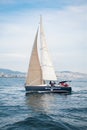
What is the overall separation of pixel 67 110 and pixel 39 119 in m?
8.07

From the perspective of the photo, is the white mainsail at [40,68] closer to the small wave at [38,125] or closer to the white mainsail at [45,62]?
the white mainsail at [45,62]

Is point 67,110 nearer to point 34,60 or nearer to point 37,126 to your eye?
point 37,126

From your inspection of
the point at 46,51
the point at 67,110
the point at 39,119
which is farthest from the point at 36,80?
the point at 39,119

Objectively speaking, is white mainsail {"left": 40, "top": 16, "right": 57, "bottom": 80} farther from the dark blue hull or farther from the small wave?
the small wave

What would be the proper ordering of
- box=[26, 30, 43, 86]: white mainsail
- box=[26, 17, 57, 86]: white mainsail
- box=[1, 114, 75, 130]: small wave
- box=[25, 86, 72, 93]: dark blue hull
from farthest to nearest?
1. box=[26, 17, 57, 86]: white mainsail
2. box=[26, 30, 43, 86]: white mainsail
3. box=[25, 86, 72, 93]: dark blue hull
4. box=[1, 114, 75, 130]: small wave

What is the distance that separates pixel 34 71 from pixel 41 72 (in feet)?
6.02

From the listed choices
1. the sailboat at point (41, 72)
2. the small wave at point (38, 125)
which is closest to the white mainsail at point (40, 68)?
the sailboat at point (41, 72)

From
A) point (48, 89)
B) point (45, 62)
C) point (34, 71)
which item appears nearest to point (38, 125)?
point (48, 89)

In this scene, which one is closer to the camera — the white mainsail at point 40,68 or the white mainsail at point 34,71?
the white mainsail at point 34,71

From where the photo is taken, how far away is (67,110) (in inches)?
1478

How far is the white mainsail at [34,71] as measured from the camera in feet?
191

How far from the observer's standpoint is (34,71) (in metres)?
58.7

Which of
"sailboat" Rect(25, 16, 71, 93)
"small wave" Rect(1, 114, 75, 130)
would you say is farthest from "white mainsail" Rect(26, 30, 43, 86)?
"small wave" Rect(1, 114, 75, 130)

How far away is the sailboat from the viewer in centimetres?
5803
